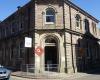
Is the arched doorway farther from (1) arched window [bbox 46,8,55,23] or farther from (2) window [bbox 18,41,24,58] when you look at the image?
(2) window [bbox 18,41,24,58]

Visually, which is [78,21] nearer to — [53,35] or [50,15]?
[50,15]

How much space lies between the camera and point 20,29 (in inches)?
1302

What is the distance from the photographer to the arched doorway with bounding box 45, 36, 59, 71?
27312mm

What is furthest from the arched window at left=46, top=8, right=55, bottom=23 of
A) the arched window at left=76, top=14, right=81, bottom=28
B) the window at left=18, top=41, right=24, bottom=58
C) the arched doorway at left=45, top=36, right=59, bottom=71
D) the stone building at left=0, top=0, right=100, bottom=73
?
the window at left=18, top=41, right=24, bottom=58

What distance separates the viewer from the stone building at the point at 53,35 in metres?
27.8

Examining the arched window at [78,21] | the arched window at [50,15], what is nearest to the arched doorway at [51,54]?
the arched window at [50,15]

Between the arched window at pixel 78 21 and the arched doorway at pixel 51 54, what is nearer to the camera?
the arched doorway at pixel 51 54

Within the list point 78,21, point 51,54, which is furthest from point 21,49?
point 78,21

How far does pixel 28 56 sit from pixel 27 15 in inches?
211

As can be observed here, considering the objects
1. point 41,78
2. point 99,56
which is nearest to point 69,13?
point 41,78

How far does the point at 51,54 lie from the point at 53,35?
2740 mm

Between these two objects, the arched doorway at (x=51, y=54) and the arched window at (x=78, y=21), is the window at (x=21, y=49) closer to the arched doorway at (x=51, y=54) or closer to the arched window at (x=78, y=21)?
the arched doorway at (x=51, y=54)

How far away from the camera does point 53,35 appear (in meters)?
28.1

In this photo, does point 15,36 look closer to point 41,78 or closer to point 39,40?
point 39,40
